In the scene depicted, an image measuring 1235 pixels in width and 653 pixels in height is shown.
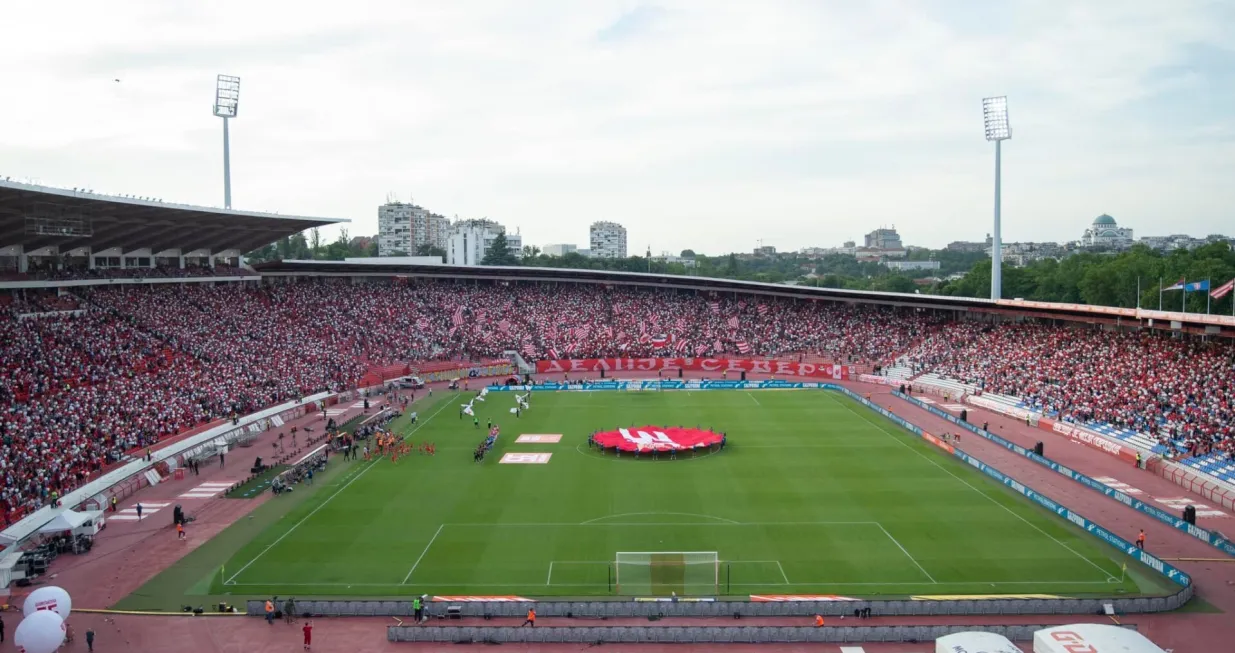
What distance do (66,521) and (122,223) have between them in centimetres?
2898

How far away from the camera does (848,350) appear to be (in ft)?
246

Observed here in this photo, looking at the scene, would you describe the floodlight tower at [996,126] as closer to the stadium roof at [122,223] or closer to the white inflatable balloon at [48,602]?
the stadium roof at [122,223]

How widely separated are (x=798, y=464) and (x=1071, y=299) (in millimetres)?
91912

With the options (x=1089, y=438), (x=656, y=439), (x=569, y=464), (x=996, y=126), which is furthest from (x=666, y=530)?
(x=996, y=126)

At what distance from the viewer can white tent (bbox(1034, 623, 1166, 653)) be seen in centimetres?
1903

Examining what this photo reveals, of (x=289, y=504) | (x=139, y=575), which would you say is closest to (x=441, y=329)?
(x=289, y=504)

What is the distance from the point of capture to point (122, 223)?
52469mm

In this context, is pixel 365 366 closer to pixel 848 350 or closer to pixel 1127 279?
pixel 848 350

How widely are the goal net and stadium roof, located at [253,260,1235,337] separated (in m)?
39.9

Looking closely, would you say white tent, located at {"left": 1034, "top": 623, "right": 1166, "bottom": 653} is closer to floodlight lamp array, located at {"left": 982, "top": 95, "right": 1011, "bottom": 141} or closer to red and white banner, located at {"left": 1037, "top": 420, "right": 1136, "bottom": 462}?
red and white banner, located at {"left": 1037, "top": 420, "right": 1136, "bottom": 462}

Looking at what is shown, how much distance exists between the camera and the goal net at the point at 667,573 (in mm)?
25688

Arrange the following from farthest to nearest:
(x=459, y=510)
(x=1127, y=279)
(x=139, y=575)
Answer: (x=1127, y=279) → (x=459, y=510) → (x=139, y=575)

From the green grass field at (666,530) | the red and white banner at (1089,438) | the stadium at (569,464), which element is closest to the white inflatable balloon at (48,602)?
the stadium at (569,464)

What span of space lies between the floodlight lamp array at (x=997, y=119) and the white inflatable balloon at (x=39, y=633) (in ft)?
239
